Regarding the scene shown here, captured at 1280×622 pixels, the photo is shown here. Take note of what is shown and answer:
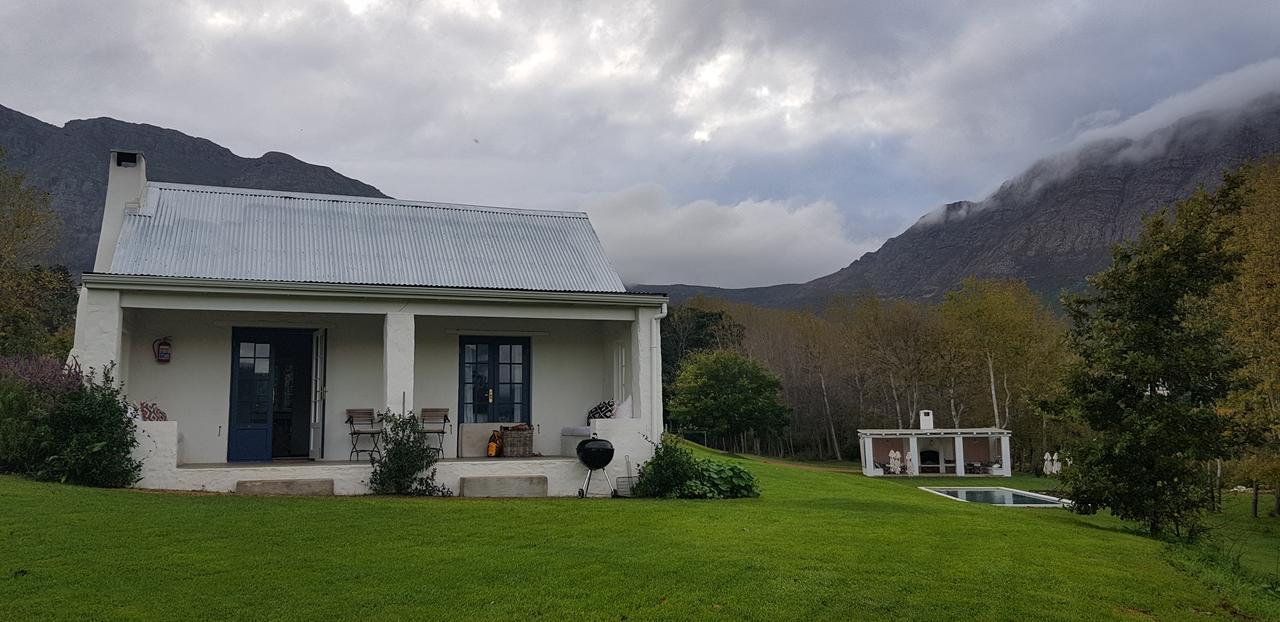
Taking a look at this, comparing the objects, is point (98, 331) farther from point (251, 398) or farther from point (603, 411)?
point (603, 411)

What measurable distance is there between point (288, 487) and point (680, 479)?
202 inches

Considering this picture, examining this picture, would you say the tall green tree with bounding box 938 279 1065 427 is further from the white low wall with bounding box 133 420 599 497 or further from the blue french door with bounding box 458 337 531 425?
the white low wall with bounding box 133 420 599 497

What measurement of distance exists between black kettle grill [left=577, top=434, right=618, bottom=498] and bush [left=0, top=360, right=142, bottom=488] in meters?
5.54

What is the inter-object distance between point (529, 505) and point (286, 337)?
4987 mm

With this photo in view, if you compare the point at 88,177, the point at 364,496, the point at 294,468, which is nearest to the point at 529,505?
the point at 364,496

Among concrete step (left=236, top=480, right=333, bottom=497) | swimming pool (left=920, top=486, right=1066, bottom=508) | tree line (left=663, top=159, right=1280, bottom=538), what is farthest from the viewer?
swimming pool (left=920, top=486, right=1066, bottom=508)

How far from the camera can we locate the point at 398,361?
11633mm

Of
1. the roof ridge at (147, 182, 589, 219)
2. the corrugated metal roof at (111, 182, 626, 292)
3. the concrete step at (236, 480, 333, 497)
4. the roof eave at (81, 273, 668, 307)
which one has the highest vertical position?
the roof ridge at (147, 182, 589, 219)

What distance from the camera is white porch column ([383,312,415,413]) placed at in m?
11.6

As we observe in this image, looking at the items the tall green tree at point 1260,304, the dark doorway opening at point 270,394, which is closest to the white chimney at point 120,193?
the dark doorway opening at point 270,394

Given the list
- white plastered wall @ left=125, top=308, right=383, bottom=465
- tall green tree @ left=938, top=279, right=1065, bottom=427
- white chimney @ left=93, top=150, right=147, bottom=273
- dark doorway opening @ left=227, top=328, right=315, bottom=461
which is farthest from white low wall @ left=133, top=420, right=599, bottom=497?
tall green tree @ left=938, top=279, right=1065, bottom=427

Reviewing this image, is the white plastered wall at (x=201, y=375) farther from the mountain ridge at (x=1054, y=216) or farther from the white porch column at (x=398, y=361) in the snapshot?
the mountain ridge at (x=1054, y=216)

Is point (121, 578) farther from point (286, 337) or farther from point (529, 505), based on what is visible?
point (286, 337)

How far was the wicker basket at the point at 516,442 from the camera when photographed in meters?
12.8
